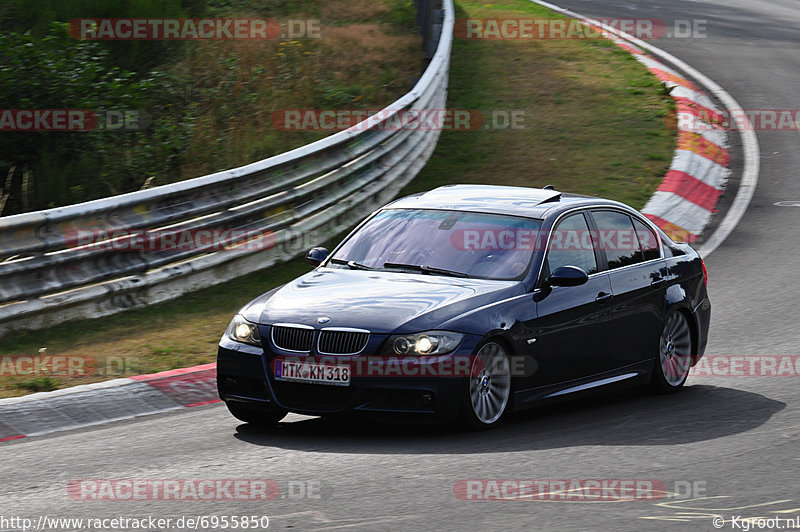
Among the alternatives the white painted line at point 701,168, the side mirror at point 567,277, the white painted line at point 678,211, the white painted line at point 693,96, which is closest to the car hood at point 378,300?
the side mirror at point 567,277

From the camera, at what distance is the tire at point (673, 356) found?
8.99 meters

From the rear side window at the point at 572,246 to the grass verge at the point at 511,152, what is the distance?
3037 millimetres

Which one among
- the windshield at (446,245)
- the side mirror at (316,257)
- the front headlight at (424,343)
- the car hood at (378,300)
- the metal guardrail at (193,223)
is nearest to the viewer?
the front headlight at (424,343)

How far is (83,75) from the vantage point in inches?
563

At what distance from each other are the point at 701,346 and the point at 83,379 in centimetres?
485

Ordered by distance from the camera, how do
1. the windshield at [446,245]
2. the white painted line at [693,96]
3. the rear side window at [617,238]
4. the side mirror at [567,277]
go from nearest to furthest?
the side mirror at [567,277] < the windshield at [446,245] < the rear side window at [617,238] < the white painted line at [693,96]

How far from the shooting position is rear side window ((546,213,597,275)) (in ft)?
26.9

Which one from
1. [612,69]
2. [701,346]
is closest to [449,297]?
[701,346]

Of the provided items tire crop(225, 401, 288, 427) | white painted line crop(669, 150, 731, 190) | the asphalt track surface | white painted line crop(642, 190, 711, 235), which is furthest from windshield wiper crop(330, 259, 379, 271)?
white painted line crop(669, 150, 731, 190)

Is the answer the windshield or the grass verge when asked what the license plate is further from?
the grass verge

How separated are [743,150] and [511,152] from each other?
397 centimetres

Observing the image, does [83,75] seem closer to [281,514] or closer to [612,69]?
[281,514]

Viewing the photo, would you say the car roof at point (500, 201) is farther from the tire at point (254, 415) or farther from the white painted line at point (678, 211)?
the white painted line at point (678, 211)

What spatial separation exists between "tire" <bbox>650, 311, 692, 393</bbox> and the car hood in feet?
5.92
